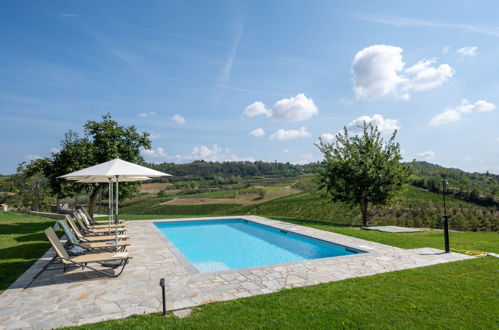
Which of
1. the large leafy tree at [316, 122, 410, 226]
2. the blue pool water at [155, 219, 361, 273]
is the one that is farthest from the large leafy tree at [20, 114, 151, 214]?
the large leafy tree at [316, 122, 410, 226]

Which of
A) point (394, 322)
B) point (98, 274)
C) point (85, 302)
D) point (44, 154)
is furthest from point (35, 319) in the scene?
point (44, 154)

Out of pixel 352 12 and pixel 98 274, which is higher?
pixel 352 12

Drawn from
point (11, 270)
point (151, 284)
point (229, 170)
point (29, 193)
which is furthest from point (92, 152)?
point (229, 170)

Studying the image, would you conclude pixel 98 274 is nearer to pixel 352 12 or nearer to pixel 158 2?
pixel 158 2

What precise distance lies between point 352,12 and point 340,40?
1.41 meters

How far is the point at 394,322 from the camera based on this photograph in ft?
Answer: 11.7

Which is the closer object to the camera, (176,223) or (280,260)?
(280,260)

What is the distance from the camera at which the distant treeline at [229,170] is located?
256 feet

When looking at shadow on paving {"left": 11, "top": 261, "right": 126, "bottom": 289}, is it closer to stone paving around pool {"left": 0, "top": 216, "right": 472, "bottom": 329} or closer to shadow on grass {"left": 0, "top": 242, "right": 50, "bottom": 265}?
stone paving around pool {"left": 0, "top": 216, "right": 472, "bottom": 329}

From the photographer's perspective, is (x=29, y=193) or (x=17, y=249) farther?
(x=29, y=193)

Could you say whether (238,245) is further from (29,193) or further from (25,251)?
(29,193)

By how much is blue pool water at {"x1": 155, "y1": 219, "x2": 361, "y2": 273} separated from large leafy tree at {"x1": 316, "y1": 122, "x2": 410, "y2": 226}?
209 inches

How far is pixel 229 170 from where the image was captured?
87.4m

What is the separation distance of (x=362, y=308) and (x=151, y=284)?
3.66 m
